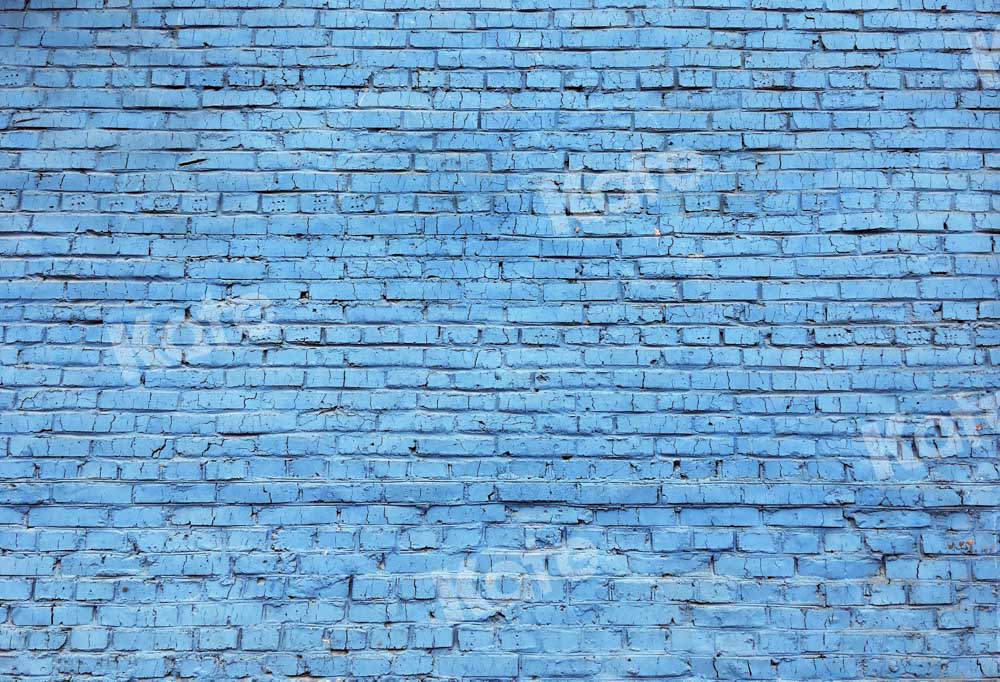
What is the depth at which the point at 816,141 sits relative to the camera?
276 centimetres

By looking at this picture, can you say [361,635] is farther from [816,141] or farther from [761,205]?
[816,141]

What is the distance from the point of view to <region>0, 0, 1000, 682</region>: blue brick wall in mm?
2553

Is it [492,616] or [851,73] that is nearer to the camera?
[492,616]

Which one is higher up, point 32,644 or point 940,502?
point 940,502

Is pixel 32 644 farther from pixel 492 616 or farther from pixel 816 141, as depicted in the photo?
pixel 816 141

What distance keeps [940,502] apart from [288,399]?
7.49ft

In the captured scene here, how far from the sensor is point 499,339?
2676mm

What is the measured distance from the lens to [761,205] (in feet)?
8.97

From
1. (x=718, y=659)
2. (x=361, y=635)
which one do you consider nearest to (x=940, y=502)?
(x=718, y=659)

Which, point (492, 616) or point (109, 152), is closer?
point (492, 616)

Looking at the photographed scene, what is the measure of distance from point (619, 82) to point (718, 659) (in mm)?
2058

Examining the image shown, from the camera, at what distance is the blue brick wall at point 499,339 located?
2553 millimetres

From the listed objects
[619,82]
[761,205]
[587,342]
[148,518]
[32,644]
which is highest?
[619,82]

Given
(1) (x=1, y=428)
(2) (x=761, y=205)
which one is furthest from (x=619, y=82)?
(1) (x=1, y=428)
